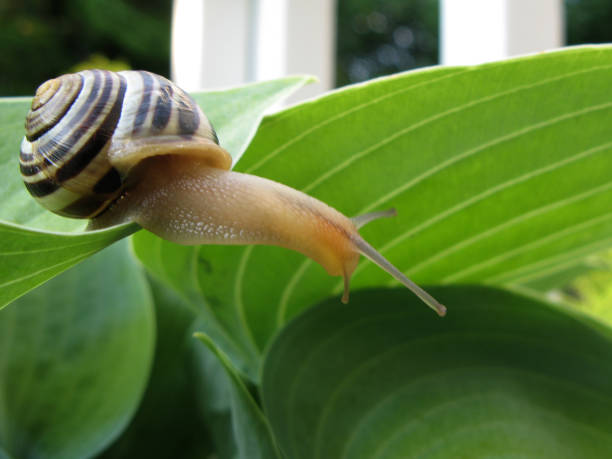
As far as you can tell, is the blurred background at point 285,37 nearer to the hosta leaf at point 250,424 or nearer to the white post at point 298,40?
the white post at point 298,40

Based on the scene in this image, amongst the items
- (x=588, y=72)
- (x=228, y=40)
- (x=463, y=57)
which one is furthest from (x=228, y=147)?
(x=228, y=40)

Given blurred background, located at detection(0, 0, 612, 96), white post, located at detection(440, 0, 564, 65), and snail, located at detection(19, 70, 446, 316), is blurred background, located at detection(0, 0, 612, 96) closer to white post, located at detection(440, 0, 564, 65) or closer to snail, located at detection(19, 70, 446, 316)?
white post, located at detection(440, 0, 564, 65)

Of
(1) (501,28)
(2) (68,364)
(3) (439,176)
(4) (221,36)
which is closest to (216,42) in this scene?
(4) (221,36)

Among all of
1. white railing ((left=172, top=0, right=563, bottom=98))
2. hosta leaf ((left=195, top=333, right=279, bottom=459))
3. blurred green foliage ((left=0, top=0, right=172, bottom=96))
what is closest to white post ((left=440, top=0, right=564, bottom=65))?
white railing ((left=172, top=0, right=563, bottom=98))

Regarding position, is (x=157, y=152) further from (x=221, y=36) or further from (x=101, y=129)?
(x=221, y=36)

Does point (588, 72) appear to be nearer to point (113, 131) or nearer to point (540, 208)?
point (540, 208)

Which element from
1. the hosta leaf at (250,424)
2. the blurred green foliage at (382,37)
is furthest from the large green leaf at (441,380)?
the blurred green foliage at (382,37)
